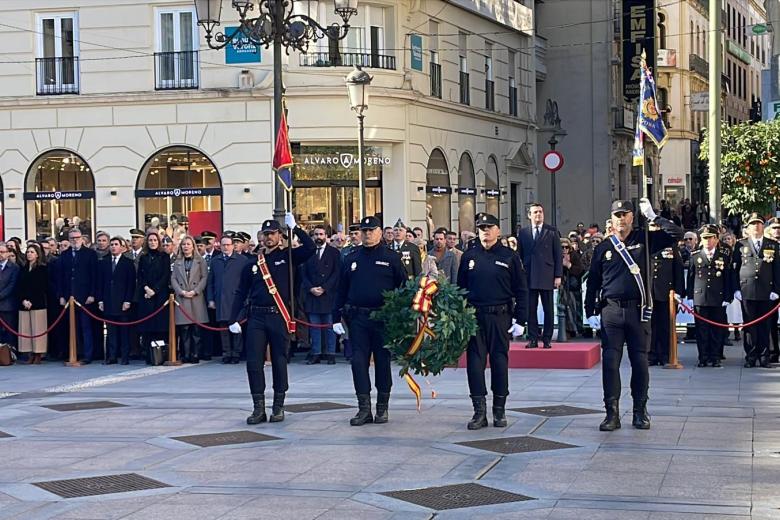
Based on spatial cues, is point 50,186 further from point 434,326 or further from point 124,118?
point 434,326

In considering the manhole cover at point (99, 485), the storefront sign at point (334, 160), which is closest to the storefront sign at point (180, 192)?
the storefront sign at point (334, 160)

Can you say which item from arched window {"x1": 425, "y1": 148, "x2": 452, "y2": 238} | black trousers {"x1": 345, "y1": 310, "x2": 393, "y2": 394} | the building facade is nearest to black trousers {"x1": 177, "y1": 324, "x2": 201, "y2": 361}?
black trousers {"x1": 345, "y1": 310, "x2": 393, "y2": 394}

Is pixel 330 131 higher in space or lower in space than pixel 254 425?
higher

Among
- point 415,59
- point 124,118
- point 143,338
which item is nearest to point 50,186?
point 124,118

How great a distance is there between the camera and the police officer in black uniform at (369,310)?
41.9 ft

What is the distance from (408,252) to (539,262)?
7.85 feet

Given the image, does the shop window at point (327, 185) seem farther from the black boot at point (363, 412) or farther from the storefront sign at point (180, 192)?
the black boot at point (363, 412)

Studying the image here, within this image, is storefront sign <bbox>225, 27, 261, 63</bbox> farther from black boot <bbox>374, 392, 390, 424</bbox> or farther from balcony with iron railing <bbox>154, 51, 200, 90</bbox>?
black boot <bbox>374, 392, 390, 424</bbox>

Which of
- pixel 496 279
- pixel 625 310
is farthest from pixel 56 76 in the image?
pixel 625 310

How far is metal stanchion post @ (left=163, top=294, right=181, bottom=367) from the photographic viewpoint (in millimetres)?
19328

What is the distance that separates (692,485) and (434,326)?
349 cm

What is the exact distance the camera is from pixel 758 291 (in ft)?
56.8

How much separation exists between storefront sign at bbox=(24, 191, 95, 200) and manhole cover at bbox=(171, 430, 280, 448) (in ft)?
68.4

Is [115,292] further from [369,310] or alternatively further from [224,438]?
[224,438]
